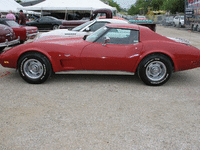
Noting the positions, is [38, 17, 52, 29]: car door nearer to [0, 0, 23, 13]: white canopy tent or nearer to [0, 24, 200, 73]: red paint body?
[0, 0, 23, 13]: white canopy tent

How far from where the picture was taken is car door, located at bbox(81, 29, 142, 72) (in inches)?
179

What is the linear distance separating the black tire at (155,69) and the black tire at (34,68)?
1913 millimetres

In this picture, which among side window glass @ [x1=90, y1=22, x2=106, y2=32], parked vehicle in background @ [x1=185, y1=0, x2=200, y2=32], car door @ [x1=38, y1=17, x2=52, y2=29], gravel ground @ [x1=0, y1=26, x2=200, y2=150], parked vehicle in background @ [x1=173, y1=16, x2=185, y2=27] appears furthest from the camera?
parked vehicle in background @ [x1=173, y1=16, x2=185, y2=27]

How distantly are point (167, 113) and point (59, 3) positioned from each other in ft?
71.0

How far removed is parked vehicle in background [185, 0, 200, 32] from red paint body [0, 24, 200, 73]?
56.1 ft

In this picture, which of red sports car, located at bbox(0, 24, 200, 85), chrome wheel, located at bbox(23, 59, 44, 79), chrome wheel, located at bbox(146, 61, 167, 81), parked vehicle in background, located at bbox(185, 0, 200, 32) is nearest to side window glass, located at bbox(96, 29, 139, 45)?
red sports car, located at bbox(0, 24, 200, 85)

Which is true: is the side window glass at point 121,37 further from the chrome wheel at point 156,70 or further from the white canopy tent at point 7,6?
the white canopy tent at point 7,6

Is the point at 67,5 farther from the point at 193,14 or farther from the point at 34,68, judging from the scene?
the point at 34,68

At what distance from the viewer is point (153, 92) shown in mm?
4301

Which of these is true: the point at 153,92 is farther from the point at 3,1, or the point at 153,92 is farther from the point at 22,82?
the point at 3,1

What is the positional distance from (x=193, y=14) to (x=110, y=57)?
63.2 feet

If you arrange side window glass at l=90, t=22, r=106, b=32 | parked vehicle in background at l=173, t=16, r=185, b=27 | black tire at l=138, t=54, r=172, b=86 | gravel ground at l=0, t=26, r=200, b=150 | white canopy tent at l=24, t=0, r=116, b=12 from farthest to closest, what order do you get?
parked vehicle in background at l=173, t=16, r=185, b=27, white canopy tent at l=24, t=0, r=116, b=12, side window glass at l=90, t=22, r=106, b=32, black tire at l=138, t=54, r=172, b=86, gravel ground at l=0, t=26, r=200, b=150

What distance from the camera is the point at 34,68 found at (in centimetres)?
461

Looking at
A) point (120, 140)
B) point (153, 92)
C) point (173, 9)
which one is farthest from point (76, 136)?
point (173, 9)
